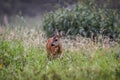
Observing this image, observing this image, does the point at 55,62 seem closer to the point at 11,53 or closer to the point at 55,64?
the point at 55,64

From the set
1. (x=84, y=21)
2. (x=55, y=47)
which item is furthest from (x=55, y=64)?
(x=84, y=21)

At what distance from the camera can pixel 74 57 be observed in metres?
8.95

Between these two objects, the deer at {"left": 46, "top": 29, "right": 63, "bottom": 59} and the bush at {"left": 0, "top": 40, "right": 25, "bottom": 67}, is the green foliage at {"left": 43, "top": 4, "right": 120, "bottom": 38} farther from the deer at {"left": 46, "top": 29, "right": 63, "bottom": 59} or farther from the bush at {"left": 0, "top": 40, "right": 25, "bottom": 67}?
the deer at {"left": 46, "top": 29, "right": 63, "bottom": 59}

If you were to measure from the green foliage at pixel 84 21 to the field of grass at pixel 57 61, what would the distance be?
4.37 ft

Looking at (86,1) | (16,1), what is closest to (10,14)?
(16,1)

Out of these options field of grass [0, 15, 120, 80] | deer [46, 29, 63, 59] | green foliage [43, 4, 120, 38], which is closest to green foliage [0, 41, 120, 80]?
field of grass [0, 15, 120, 80]

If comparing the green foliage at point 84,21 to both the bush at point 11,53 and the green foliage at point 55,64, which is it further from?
the bush at point 11,53

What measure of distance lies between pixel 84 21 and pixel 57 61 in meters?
3.50

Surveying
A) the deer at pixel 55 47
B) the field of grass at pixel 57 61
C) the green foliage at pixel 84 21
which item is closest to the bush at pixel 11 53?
the field of grass at pixel 57 61

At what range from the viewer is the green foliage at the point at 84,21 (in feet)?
38.1

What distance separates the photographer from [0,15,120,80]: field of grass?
759 cm

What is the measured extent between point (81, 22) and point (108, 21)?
0.77 metres

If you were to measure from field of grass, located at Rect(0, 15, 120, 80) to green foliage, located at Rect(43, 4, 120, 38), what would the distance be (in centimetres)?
133

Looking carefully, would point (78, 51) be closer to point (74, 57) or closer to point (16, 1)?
point (74, 57)
